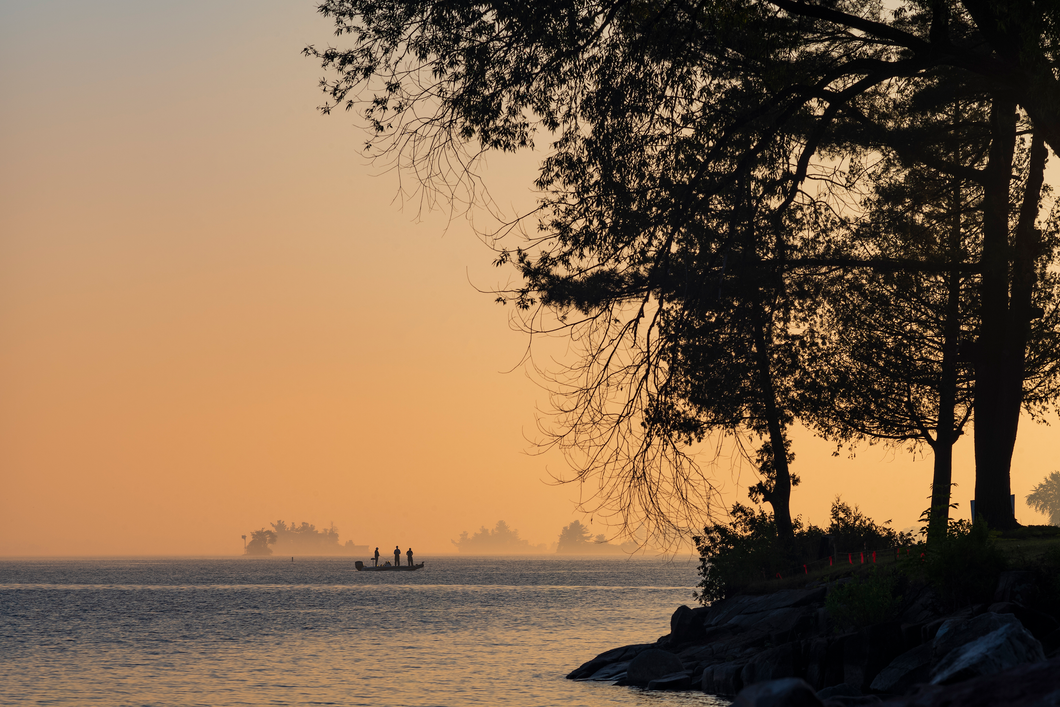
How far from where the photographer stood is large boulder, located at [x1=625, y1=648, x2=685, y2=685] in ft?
82.3

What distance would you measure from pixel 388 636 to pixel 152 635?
12.4 m

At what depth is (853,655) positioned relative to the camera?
17203 millimetres

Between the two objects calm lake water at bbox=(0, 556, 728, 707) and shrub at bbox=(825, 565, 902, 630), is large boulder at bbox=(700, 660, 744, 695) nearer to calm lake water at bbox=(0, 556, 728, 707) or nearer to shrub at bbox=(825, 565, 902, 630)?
calm lake water at bbox=(0, 556, 728, 707)

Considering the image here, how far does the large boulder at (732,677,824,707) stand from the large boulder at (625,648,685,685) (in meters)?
18.2

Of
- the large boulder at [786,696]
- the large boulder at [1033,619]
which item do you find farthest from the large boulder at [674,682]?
A: the large boulder at [786,696]

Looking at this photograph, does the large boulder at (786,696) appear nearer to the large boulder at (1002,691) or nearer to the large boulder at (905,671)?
the large boulder at (1002,691)

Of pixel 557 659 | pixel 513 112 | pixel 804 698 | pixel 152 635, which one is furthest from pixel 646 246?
pixel 152 635

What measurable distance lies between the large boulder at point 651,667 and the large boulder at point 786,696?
18.2 meters

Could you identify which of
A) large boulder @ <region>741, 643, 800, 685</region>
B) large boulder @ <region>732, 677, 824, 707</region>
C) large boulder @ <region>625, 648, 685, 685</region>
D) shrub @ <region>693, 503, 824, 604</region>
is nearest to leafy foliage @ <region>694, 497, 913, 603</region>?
shrub @ <region>693, 503, 824, 604</region>

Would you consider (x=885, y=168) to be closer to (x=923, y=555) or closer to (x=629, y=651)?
(x=923, y=555)

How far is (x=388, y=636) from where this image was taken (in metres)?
46.1

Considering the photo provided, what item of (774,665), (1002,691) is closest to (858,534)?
(774,665)

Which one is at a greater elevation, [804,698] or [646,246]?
[646,246]

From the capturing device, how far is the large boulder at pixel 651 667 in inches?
988
